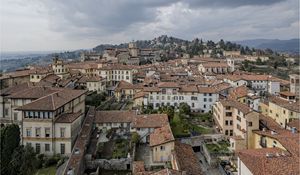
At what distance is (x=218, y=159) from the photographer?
29.4 meters

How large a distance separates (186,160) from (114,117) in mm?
12680

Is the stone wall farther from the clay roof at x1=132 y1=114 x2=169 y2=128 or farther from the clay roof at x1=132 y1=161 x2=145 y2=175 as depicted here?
the clay roof at x1=132 y1=114 x2=169 y2=128

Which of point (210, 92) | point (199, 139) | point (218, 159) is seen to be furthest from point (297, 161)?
point (210, 92)

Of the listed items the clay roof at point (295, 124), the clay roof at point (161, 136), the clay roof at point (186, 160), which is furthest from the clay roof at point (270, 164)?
the clay roof at point (295, 124)

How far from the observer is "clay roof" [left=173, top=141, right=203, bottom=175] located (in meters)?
23.8

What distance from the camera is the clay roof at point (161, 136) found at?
89.4 ft

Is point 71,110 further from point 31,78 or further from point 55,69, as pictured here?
point 55,69

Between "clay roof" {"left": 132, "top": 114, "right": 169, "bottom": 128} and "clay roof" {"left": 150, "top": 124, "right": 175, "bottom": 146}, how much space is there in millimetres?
2109

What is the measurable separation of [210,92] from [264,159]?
2673cm

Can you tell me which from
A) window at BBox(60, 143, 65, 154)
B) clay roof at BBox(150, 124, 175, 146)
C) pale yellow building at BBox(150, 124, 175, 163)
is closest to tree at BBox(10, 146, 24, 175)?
window at BBox(60, 143, 65, 154)

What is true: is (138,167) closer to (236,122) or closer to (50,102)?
(50,102)

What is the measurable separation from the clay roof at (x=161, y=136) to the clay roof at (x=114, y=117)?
19.6 feet

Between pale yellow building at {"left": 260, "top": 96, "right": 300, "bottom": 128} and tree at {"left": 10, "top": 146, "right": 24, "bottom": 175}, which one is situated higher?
pale yellow building at {"left": 260, "top": 96, "right": 300, "bottom": 128}

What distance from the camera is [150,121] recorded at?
3372 centimetres
